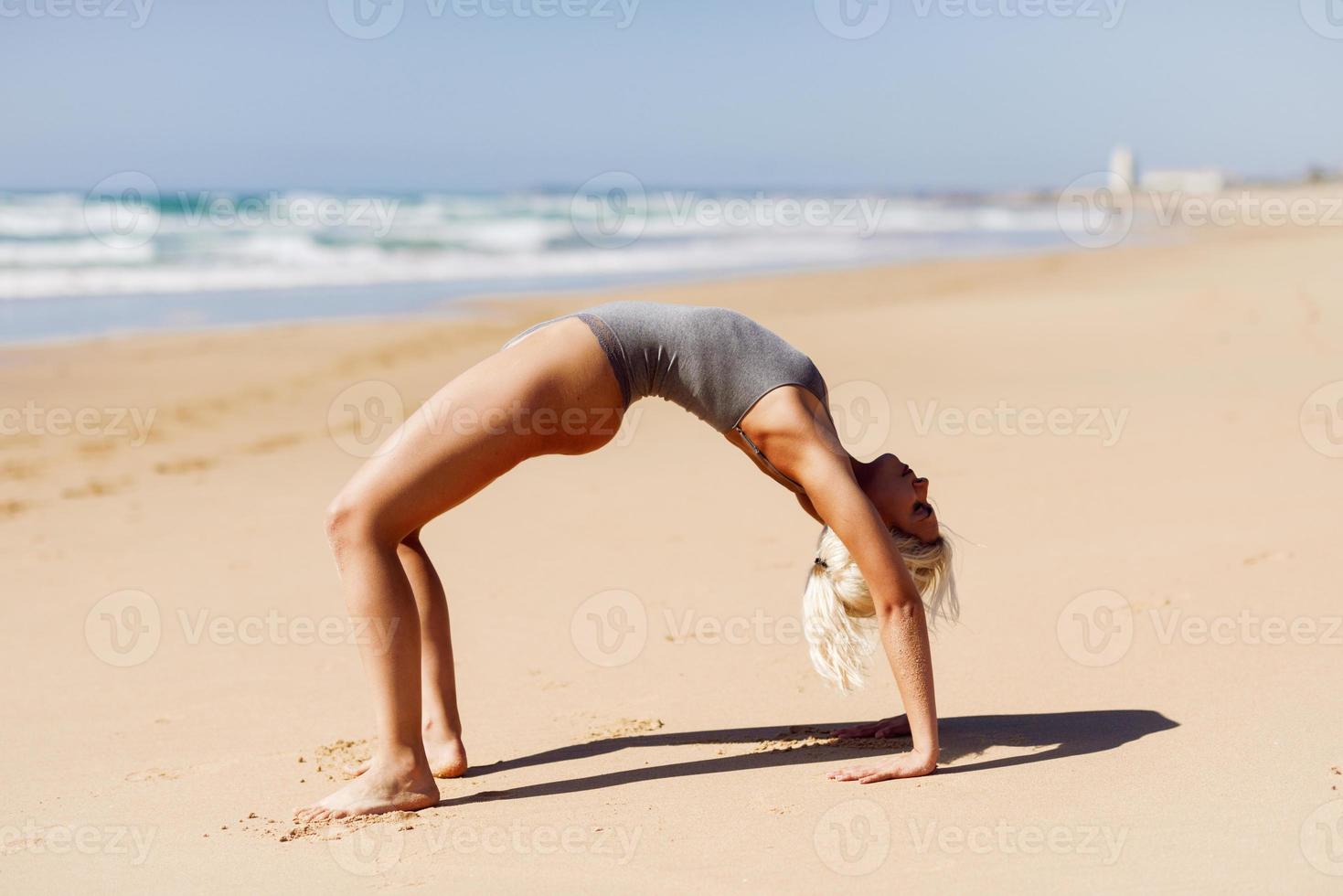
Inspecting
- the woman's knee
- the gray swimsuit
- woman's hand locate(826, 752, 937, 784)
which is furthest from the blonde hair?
the woman's knee

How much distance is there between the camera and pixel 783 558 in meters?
5.71

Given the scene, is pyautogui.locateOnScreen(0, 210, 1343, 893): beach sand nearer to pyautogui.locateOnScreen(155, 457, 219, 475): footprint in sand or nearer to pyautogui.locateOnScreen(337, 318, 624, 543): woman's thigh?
pyautogui.locateOnScreen(155, 457, 219, 475): footprint in sand

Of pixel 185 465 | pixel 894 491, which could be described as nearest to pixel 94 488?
pixel 185 465

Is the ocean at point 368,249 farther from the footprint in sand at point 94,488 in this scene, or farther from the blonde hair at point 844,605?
the blonde hair at point 844,605

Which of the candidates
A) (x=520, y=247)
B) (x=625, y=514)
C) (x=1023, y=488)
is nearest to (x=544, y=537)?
(x=625, y=514)

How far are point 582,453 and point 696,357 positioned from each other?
0.38 meters

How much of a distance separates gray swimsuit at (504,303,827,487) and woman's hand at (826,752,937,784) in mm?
901

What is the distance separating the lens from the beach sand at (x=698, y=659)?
297 cm

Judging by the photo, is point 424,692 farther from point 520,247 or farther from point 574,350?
point 520,247

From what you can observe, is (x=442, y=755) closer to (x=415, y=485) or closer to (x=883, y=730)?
(x=415, y=485)

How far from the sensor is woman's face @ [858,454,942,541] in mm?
3475

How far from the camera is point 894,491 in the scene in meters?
3.47

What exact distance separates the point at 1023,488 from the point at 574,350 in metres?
3.99

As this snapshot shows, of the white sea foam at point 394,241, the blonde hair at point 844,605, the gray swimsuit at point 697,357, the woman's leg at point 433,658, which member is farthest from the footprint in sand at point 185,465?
the white sea foam at point 394,241
